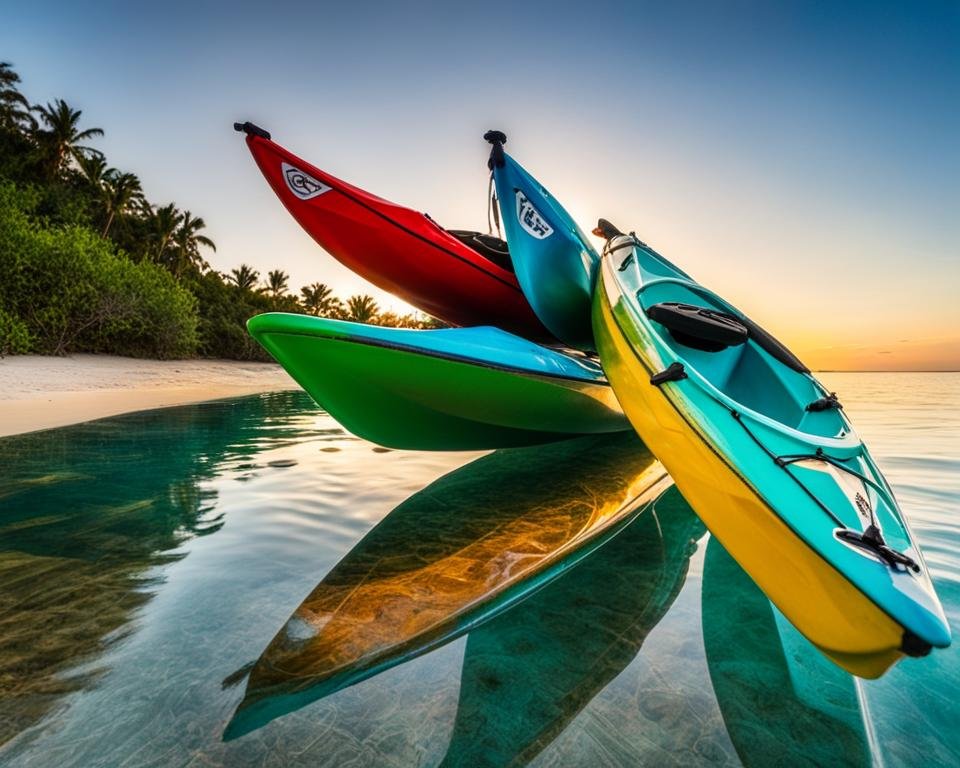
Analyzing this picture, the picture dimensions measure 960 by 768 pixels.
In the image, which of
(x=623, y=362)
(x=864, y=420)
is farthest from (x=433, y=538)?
(x=864, y=420)

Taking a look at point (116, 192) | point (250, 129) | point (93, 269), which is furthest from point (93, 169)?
point (250, 129)

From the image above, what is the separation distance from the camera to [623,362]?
8.25 ft

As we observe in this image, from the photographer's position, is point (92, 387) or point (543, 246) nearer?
point (543, 246)

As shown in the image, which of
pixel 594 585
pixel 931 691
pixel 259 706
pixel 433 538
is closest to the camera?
pixel 259 706

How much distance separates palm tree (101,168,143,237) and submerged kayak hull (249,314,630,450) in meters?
29.3

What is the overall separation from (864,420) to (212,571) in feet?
30.5

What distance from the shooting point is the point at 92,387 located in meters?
10.7

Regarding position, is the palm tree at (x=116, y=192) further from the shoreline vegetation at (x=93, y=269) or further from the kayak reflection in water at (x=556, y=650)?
the kayak reflection in water at (x=556, y=650)

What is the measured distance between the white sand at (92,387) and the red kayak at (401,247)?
12.4 ft

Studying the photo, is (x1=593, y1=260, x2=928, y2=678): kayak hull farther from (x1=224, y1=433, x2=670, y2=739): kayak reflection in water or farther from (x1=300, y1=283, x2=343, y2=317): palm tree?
(x1=300, y1=283, x2=343, y2=317): palm tree

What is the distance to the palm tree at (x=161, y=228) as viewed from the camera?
26.5 meters

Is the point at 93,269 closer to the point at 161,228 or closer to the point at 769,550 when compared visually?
the point at 161,228

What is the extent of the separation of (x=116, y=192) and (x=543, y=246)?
29.6 m

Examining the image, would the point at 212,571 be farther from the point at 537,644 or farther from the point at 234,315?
the point at 234,315
